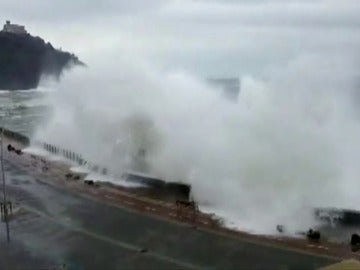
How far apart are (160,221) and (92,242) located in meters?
3.33

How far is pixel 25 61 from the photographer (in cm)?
17000

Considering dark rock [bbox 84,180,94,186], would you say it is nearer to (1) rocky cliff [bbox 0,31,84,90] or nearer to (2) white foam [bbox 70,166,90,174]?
(2) white foam [bbox 70,166,90,174]

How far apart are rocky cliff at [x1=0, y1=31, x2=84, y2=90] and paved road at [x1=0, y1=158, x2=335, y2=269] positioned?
5671 inches

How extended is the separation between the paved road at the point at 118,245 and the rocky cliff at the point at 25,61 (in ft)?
473

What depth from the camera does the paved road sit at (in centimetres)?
1817

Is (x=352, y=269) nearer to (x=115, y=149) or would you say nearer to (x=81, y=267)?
(x=81, y=267)

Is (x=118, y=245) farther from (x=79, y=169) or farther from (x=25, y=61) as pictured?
(x=25, y=61)

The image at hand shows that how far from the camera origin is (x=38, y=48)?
573 ft

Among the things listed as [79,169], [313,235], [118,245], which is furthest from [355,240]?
[79,169]

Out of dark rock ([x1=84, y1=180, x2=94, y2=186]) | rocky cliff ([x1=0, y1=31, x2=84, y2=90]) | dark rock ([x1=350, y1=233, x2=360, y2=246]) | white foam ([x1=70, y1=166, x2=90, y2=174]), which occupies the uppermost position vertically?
rocky cliff ([x1=0, y1=31, x2=84, y2=90])

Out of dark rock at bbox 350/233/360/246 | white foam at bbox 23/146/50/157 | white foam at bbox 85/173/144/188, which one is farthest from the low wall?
dark rock at bbox 350/233/360/246

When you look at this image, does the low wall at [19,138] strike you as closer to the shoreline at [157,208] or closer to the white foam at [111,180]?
the shoreline at [157,208]

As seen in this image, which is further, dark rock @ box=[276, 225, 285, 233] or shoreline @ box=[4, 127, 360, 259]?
dark rock @ box=[276, 225, 285, 233]

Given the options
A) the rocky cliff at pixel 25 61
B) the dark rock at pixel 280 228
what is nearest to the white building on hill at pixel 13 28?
the rocky cliff at pixel 25 61
